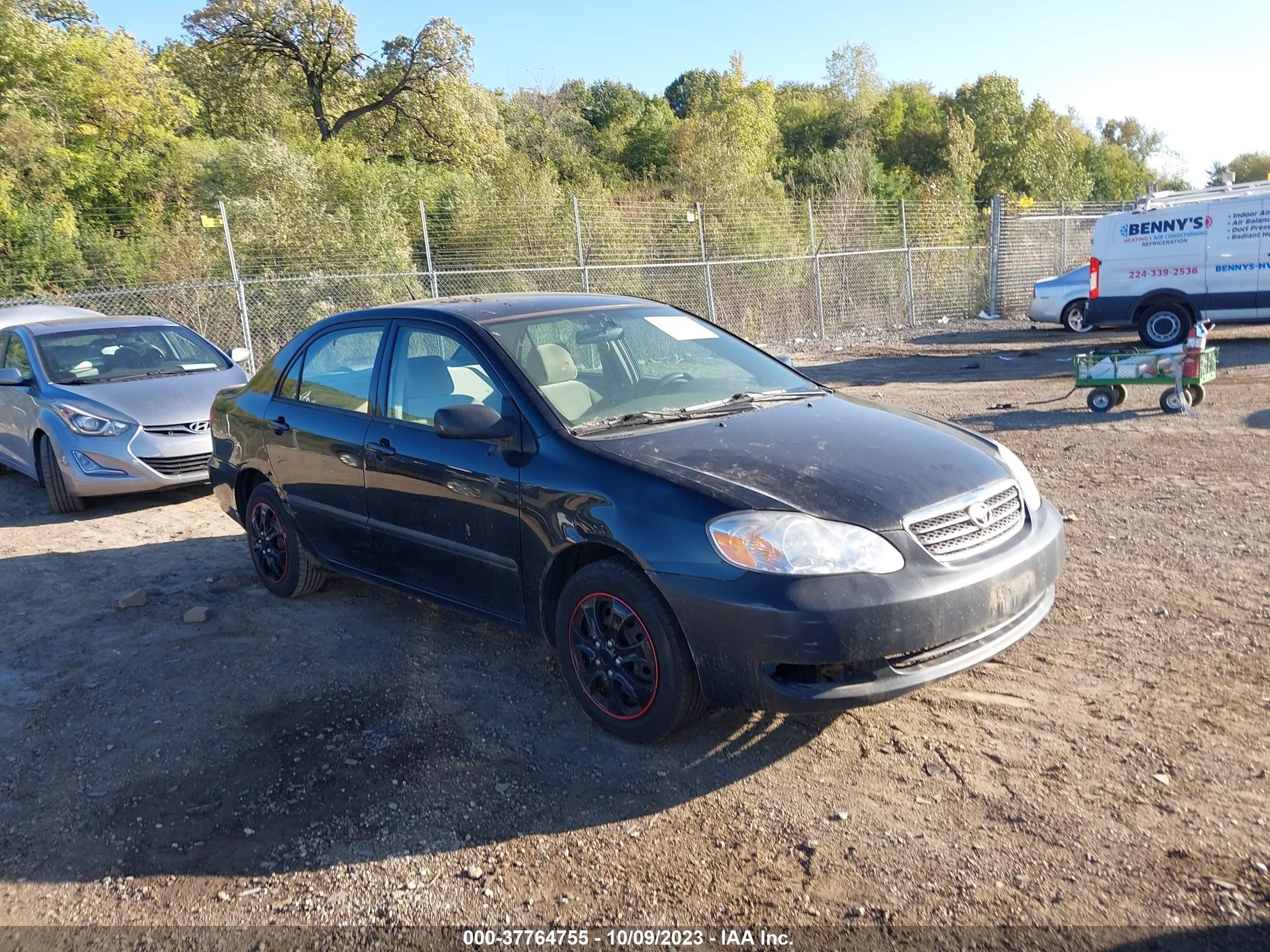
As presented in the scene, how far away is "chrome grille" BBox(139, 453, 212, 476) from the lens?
26.5ft

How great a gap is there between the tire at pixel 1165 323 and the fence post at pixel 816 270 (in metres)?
6.51

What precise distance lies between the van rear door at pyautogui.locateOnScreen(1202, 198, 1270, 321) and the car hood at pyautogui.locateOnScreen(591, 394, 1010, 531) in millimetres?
12315

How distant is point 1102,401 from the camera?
9.98m

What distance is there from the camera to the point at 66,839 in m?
3.40

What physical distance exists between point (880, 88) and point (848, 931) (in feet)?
203

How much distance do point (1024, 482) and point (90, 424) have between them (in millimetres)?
7182

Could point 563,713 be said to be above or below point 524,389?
below

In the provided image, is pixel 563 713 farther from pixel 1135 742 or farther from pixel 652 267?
pixel 652 267

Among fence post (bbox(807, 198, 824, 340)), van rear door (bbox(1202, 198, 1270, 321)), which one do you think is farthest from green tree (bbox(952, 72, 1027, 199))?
van rear door (bbox(1202, 198, 1270, 321))

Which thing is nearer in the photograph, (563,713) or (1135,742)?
(1135,742)

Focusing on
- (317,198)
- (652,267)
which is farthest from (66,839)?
(317,198)

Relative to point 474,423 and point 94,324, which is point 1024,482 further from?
point 94,324

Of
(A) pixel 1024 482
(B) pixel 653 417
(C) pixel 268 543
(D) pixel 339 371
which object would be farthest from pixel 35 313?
(A) pixel 1024 482

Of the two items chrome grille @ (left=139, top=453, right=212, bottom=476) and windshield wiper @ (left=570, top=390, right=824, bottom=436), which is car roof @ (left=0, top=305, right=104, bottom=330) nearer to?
chrome grille @ (left=139, top=453, right=212, bottom=476)
